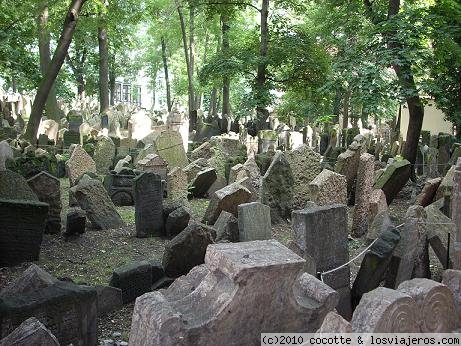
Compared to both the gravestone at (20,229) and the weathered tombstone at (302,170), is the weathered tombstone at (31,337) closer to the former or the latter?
the gravestone at (20,229)

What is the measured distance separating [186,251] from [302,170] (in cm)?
478

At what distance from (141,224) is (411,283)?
20.2ft

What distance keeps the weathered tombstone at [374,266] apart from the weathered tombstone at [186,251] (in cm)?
193

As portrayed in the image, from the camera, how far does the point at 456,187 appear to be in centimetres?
538

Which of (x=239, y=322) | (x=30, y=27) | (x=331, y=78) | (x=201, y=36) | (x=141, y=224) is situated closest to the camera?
(x=239, y=322)

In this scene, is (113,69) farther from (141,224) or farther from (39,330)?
(39,330)

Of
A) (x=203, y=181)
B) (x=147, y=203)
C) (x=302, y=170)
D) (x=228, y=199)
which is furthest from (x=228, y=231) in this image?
(x=203, y=181)

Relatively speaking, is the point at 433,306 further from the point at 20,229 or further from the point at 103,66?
the point at 103,66

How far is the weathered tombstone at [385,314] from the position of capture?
311 centimetres

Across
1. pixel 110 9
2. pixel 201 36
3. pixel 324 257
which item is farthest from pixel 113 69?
pixel 324 257

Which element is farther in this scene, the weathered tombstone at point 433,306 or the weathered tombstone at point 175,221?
the weathered tombstone at point 175,221

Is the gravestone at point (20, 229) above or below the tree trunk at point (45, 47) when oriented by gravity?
below

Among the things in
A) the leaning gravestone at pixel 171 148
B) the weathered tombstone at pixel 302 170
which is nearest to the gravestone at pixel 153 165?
the leaning gravestone at pixel 171 148

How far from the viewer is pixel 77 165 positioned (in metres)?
12.8
